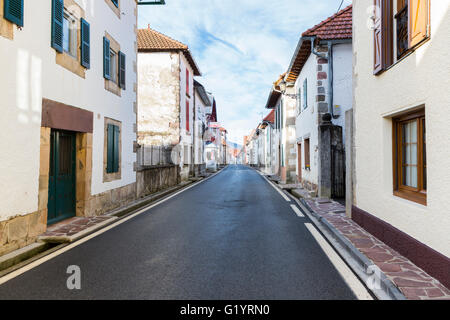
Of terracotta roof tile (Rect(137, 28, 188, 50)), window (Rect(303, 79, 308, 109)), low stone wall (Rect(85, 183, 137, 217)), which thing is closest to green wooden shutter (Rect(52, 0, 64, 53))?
low stone wall (Rect(85, 183, 137, 217))

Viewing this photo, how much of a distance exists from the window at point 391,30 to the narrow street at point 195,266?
3230mm

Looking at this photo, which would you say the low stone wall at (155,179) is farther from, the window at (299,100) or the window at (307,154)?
the window at (299,100)

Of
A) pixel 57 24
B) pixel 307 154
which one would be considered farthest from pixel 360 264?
pixel 307 154

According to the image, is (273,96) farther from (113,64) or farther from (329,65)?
(113,64)

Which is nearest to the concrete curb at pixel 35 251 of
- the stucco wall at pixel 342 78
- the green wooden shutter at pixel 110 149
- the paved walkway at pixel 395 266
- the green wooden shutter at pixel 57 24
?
the green wooden shutter at pixel 110 149

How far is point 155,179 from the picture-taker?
41.1 ft

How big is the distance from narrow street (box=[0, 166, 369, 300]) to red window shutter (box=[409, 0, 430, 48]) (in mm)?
3130

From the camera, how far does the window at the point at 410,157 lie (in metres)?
4.20

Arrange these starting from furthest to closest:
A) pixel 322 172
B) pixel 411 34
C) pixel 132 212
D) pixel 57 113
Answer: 1. pixel 322 172
2. pixel 132 212
3. pixel 57 113
4. pixel 411 34

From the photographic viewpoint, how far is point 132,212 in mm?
7980

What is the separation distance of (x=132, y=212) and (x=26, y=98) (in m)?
3.99

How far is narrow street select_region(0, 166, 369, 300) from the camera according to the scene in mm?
3113
